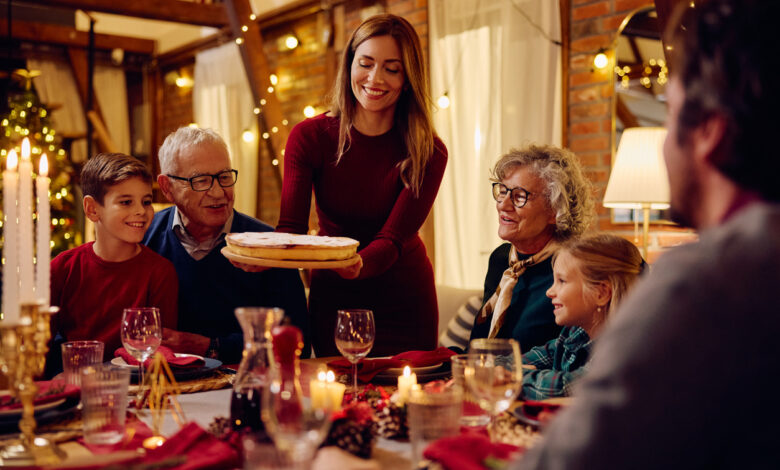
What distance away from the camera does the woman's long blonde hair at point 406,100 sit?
2.16 m

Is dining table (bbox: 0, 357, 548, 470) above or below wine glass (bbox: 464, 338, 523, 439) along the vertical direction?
below

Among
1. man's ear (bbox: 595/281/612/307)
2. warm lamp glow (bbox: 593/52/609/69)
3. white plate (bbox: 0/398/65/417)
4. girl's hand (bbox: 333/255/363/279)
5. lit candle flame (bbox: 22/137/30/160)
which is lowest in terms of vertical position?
white plate (bbox: 0/398/65/417)

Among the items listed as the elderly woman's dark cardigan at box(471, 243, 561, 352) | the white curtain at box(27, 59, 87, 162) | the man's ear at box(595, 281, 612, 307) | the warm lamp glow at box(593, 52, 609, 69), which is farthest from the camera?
the white curtain at box(27, 59, 87, 162)

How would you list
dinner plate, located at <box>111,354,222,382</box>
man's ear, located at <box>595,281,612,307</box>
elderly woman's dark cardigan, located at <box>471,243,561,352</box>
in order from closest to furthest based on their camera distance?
dinner plate, located at <box>111,354,222,382</box> < man's ear, located at <box>595,281,612,307</box> < elderly woman's dark cardigan, located at <box>471,243,561,352</box>

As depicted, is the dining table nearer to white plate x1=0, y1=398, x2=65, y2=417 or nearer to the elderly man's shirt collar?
white plate x1=0, y1=398, x2=65, y2=417

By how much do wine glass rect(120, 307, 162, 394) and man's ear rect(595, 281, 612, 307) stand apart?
100 centimetres

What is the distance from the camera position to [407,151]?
2260 millimetres

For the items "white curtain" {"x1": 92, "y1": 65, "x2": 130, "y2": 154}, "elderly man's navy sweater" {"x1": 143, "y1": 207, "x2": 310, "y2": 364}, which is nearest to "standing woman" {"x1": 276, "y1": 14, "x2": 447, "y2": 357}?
"elderly man's navy sweater" {"x1": 143, "y1": 207, "x2": 310, "y2": 364}

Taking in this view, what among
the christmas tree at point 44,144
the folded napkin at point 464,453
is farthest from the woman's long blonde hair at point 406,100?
the christmas tree at point 44,144

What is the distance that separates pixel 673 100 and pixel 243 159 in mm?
7020

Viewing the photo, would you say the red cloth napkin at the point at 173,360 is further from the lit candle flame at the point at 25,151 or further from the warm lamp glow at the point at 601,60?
the warm lamp glow at the point at 601,60

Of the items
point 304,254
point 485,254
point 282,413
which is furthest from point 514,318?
point 485,254

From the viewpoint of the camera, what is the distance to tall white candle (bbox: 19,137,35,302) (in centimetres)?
112

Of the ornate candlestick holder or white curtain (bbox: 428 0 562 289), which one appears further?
white curtain (bbox: 428 0 562 289)
